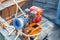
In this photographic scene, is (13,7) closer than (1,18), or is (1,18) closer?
(1,18)

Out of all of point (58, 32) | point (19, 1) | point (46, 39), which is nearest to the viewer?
point (46, 39)

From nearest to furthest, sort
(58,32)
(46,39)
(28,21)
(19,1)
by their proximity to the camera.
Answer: (28,21)
(46,39)
(58,32)
(19,1)

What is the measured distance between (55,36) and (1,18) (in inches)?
48.7

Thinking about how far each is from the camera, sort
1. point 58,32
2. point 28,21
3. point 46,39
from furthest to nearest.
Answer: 1. point 58,32
2. point 46,39
3. point 28,21

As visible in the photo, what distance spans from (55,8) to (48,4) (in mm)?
204

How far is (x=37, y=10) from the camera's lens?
2.63 metres

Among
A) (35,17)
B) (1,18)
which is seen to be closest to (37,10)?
(35,17)

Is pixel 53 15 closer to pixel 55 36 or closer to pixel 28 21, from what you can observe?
pixel 55 36

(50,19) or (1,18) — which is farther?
(50,19)

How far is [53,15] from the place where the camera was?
390 centimetres

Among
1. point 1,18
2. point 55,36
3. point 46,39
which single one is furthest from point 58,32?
point 1,18

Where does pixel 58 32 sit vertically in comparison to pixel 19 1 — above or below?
below

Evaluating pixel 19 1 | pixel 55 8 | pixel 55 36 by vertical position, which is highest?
pixel 19 1

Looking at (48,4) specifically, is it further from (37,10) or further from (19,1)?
(37,10)
